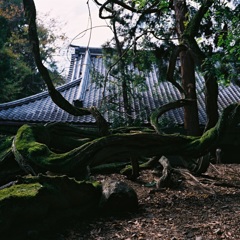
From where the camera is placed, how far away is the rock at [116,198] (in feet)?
11.7

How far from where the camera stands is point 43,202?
300cm

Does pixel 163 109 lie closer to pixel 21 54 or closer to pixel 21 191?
pixel 21 191

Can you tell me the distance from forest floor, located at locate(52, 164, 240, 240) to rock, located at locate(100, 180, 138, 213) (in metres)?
0.10

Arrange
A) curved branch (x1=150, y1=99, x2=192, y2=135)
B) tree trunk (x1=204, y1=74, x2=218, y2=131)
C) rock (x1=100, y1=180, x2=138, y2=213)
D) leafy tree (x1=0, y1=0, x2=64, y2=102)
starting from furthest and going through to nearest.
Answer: leafy tree (x1=0, y1=0, x2=64, y2=102)
tree trunk (x1=204, y1=74, x2=218, y2=131)
curved branch (x1=150, y1=99, x2=192, y2=135)
rock (x1=100, y1=180, x2=138, y2=213)

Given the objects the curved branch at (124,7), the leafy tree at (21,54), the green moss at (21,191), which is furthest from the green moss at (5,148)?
the leafy tree at (21,54)

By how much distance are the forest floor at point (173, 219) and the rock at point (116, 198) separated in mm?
99

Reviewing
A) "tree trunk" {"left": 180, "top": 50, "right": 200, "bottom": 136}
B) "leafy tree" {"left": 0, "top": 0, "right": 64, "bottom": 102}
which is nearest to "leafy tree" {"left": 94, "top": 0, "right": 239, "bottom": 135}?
"tree trunk" {"left": 180, "top": 50, "right": 200, "bottom": 136}

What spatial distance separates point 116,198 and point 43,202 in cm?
90

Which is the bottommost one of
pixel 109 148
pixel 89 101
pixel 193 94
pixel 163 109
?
pixel 109 148

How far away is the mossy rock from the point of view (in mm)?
2764

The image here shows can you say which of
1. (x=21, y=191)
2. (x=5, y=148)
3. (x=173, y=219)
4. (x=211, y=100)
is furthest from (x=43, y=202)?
(x=211, y=100)

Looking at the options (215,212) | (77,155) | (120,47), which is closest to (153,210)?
(215,212)

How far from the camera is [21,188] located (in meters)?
3.09

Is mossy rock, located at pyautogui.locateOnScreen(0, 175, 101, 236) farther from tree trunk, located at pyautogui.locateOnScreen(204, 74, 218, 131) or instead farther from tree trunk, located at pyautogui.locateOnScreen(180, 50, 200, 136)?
tree trunk, located at pyautogui.locateOnScreen(180, 50, 200, 136)
